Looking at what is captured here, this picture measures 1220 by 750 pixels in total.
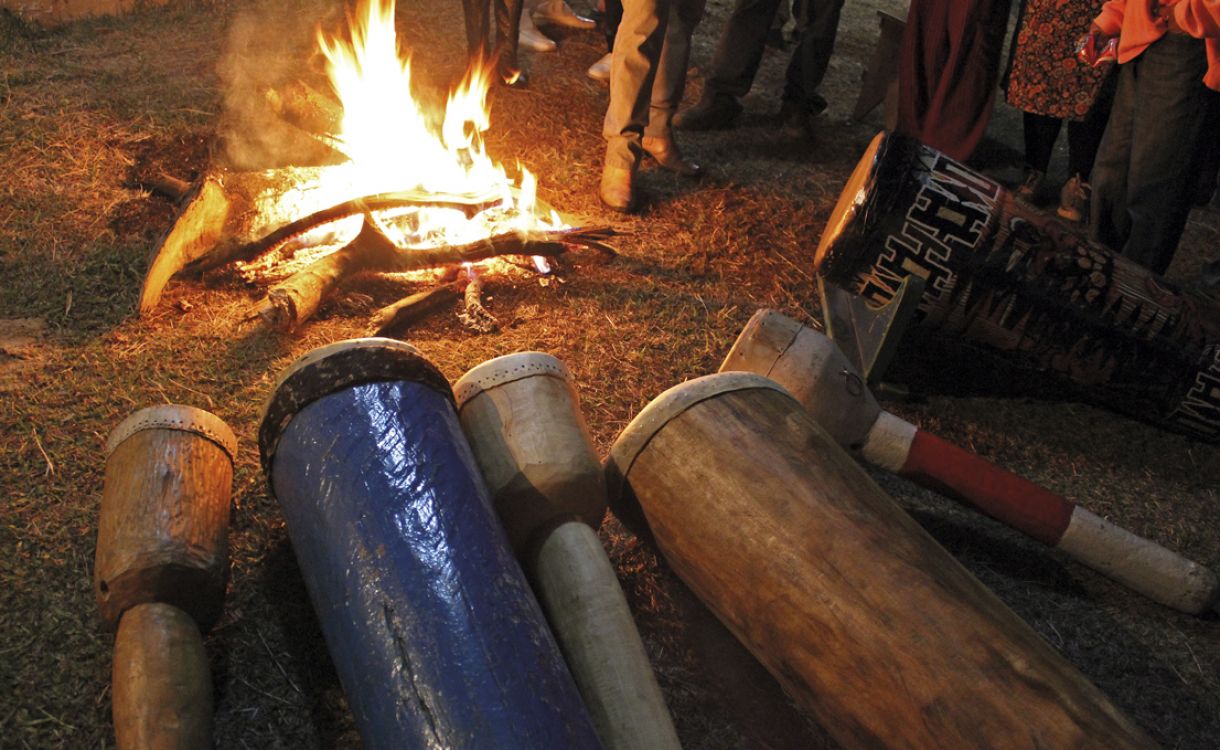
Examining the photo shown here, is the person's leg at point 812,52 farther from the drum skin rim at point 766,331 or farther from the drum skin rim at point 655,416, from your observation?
the drum skin rim at point 655,416

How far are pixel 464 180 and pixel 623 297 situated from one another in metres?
1.25

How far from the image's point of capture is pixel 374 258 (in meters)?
4.05

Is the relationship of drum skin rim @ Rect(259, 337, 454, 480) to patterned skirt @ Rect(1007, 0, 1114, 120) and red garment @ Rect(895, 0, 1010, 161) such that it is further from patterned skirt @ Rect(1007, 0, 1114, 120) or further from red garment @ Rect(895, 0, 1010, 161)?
patterned skirt @ Rect(1007, 0, 1114, 120)

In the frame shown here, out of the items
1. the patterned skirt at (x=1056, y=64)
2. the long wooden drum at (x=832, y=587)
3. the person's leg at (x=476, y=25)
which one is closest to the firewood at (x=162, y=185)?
the person's leg at (x=476, y=25)

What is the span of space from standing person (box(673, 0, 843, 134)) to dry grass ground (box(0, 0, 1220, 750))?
0.24m

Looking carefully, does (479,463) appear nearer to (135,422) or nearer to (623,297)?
(135,422)

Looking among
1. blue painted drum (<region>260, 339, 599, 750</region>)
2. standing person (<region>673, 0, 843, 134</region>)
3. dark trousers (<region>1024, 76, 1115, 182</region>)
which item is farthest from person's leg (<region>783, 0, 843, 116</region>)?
blue painted drum (<region>260, 339, 599, 750</region>)

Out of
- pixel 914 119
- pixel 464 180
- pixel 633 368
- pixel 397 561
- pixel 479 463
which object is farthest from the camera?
pixel 914 119

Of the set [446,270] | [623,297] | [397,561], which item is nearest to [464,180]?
[446,270]

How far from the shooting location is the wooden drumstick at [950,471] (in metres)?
2.90

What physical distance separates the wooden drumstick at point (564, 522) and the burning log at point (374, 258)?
1.30 metres

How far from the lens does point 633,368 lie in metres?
3.75

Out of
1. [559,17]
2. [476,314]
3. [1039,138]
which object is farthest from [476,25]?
[1039,138]

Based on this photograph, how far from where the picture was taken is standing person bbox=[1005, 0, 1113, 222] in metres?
5.34
